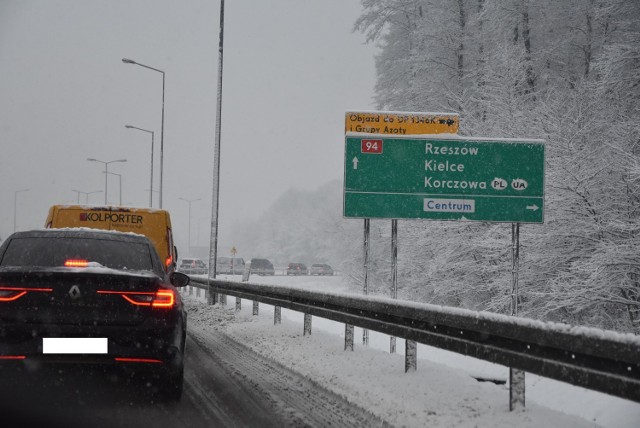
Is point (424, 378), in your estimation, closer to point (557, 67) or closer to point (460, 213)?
point (460, 213)

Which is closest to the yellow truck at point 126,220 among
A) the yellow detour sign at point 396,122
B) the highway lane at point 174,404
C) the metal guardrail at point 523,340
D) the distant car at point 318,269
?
the yellow detour sign at point 396,122

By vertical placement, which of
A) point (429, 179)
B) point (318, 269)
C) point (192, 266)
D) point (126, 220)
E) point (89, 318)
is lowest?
point (318, 269)

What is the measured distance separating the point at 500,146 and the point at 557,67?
1484 centimetres

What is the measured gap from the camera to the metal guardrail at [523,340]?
3.92 meters

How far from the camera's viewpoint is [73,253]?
629 centimetres

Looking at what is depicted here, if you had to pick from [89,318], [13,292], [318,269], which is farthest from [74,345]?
[318,269]

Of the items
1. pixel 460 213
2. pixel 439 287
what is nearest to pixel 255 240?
pixel 439 287

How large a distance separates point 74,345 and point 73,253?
3.60 feet

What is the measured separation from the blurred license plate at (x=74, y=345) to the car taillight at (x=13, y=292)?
0.39m

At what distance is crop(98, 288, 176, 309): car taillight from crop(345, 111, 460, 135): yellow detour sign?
7223 mm

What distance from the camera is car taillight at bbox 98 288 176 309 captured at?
18.6 feet

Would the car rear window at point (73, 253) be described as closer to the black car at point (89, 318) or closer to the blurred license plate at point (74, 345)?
the black car at point (89, 318)

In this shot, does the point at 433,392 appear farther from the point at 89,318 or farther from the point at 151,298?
the point at 89,318

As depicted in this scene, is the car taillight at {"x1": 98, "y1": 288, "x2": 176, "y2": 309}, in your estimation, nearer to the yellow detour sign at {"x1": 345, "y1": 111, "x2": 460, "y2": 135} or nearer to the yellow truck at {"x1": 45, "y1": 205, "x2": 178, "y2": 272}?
the yellow detour sign at {"x1": 345, "y1": 111, "x2": 460, "y2": 135}
